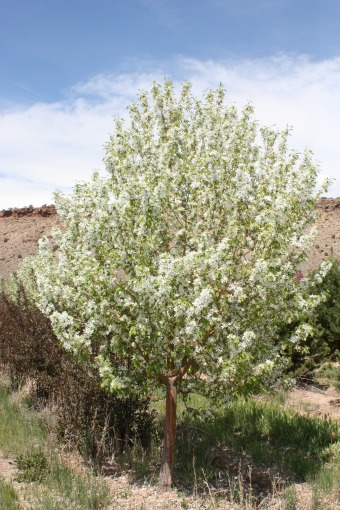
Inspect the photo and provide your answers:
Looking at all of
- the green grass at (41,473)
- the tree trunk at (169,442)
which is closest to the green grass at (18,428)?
the green grass at (41,473)

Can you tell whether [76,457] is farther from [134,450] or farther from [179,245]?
[179,245]

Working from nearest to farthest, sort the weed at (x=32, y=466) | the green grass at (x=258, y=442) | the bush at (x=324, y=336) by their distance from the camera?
the weed at (x=32, y=466), the green grass at (x=258, y=442), the bush at (x=324, y=336)

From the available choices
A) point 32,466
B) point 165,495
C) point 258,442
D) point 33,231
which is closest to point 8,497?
point 32,466

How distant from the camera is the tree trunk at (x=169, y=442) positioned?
27.0ft

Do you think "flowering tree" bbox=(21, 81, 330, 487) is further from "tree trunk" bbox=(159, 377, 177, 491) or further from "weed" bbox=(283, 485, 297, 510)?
"weed" bbox=(283, 485, 297, 510)

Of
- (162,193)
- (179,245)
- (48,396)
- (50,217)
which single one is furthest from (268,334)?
(50,217)

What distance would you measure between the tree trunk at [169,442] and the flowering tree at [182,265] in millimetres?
18

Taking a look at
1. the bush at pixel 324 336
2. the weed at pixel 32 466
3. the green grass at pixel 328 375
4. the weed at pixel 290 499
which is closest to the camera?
the weed at pixel 290 499

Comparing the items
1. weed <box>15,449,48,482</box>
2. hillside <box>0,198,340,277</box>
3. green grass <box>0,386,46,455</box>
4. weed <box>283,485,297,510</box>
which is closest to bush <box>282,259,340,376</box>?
weed <box>283,485,297,510</box>

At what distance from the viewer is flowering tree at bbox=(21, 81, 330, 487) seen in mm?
6930

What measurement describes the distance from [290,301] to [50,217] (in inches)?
2347

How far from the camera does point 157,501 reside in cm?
785

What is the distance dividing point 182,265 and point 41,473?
4682mm

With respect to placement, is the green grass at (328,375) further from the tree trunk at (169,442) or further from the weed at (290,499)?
the tree trunk at (169,442)
